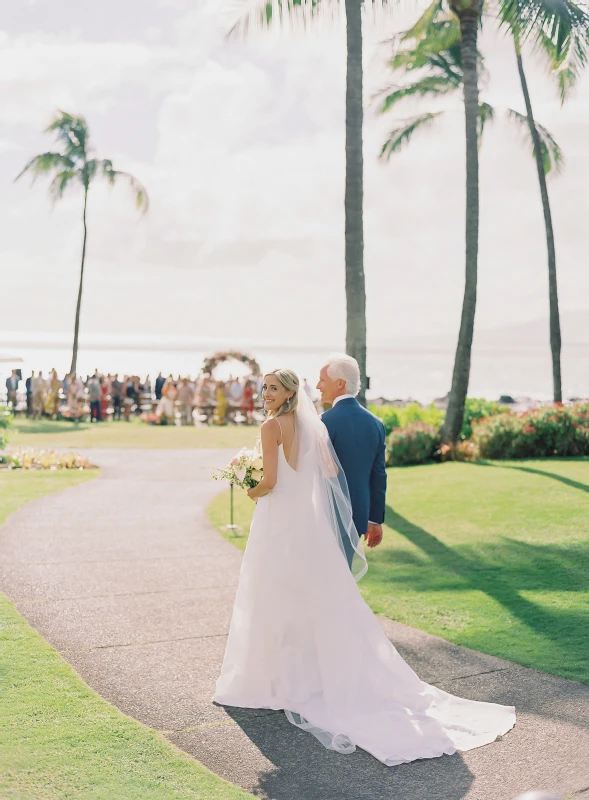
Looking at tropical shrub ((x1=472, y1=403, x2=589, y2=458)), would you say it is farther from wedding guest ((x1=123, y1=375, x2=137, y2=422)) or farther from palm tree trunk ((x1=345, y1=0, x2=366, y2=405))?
wedding guest ((x1=123, y1=375, x2=137, y2=422))

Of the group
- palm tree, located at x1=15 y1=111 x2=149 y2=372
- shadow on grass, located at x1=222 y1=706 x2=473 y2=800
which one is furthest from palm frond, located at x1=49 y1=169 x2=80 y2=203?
shadow on grass, located at x1=222 y1=706 x2=473 y2=800

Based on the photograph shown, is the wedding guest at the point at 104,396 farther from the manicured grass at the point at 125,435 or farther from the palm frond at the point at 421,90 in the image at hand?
the palm frond at the point at 421,90

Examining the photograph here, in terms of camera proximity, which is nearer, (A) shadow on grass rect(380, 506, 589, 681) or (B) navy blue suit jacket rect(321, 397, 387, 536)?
(B) navy blue suit jacket rect(321, 397, 387, 536)

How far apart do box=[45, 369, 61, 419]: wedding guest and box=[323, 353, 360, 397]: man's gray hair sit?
2722cm

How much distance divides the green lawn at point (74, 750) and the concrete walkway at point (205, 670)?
0.15 m

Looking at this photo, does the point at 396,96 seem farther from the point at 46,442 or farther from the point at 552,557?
the point at 552,557

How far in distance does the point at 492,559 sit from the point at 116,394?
78.8ft

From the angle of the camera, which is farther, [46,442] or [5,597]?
[46,442]

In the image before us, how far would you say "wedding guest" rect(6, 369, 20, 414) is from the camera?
105 feet

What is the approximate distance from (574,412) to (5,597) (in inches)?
455

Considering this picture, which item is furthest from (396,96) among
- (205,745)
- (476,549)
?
(205,745)

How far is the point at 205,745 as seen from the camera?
4.50 metres

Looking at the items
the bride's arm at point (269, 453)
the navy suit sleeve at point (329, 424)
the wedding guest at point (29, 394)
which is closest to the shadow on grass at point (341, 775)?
the bride's arm at point (269, 453)

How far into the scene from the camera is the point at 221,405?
2989 centimetres
